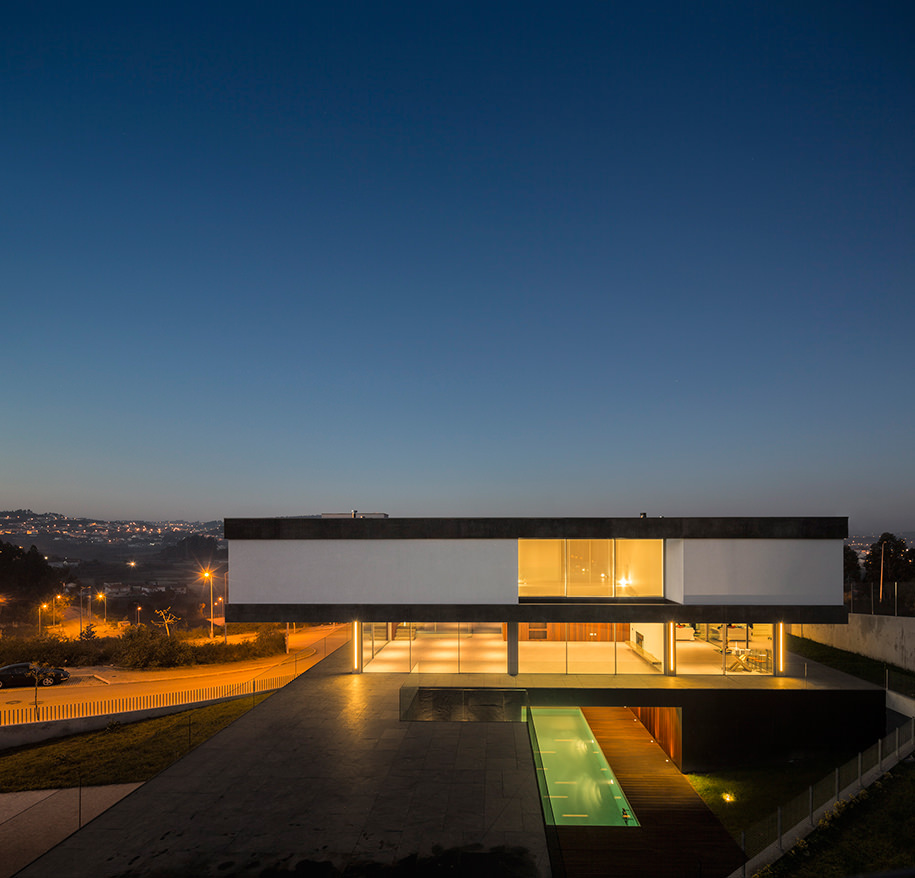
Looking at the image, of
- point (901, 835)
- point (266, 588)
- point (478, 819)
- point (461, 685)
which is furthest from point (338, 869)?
point (901, 835)

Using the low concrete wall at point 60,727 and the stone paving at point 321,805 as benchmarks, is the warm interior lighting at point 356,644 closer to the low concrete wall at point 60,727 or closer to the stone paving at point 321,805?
the stone paving at point 321,805

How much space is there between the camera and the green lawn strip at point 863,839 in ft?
44.5

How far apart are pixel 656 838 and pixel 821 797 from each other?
4355 mm

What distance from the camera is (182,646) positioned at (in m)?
30.9

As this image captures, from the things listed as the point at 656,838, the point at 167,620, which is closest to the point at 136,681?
the point at 167,620

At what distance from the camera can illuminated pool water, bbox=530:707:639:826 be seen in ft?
50.9

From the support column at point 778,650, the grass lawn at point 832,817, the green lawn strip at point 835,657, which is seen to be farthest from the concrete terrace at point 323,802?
the green lawn strip at point 835,657

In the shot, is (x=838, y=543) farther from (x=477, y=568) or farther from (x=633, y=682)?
(x=477, y=568)

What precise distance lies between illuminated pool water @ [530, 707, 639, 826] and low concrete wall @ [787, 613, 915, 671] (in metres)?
16.2

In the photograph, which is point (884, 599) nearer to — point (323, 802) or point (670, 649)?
point (670, 649)

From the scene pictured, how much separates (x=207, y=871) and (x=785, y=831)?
13.1 meters

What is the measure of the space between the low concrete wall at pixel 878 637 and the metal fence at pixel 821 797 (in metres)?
9.88

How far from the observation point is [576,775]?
56.2 feet

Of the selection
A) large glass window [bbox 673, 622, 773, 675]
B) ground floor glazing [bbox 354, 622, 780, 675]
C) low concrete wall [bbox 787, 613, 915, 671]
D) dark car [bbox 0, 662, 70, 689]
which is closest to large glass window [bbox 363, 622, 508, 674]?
ground floor glazing [bbox 354, 622, 780, 675]
